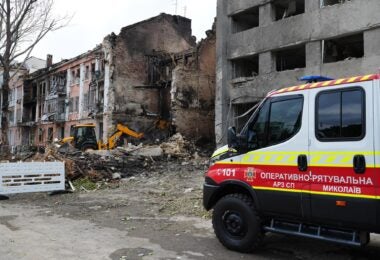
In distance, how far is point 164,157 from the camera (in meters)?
24.4

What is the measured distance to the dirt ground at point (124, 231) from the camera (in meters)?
6.80

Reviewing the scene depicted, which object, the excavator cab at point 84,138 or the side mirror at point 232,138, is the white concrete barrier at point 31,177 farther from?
the excavator cab at point 84,138

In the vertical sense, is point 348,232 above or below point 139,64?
below

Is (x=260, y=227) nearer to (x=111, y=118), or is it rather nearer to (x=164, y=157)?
(x=164, y=157)

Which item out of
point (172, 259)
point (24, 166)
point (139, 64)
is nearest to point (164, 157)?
point (24, 166)

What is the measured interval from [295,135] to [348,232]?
1.47 metres

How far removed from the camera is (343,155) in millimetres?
5547

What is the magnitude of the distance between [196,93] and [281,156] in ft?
90.4

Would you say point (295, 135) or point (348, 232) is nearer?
point (348, 232)

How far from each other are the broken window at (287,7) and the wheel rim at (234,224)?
61.0ft

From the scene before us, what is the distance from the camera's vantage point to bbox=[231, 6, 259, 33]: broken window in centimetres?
2541

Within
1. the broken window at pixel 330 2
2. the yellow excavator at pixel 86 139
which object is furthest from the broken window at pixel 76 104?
the broken window at pixel 330 2

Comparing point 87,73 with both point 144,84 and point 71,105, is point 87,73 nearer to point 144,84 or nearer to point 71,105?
point 71,105

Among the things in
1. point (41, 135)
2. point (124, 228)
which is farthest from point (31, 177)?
point (41, 135)
